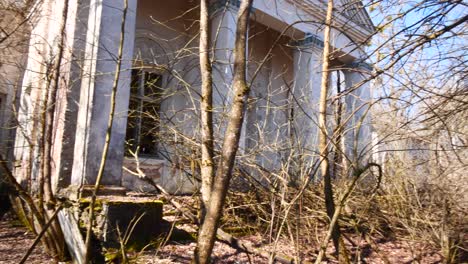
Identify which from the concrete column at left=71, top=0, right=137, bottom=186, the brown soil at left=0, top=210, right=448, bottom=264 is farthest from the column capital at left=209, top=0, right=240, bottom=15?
the brown soil at left=0, top=210, right=448, bottom=264

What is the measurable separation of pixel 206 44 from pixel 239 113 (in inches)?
57.4

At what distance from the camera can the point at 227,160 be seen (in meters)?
3.09

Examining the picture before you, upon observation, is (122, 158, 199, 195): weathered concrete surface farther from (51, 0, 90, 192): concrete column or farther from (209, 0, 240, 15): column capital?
(209, 0, 240, 15): column capital

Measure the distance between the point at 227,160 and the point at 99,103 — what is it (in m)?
3.02

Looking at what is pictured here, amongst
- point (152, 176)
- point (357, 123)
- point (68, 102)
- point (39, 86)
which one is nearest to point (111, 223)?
point (68, 102)

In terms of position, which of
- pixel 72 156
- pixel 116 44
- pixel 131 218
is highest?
pixel 116 44

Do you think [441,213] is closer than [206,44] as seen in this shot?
No

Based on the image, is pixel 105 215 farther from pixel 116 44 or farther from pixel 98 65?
pixel 116 44

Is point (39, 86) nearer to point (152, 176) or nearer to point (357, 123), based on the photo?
point (152, 176)

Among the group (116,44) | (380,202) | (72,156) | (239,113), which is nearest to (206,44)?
(239,113)

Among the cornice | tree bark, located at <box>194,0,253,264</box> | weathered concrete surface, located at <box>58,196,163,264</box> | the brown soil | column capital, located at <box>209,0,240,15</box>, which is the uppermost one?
column capital, located at <box>209,0,240,15</box>

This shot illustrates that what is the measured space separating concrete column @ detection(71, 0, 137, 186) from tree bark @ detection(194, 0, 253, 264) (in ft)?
8.23

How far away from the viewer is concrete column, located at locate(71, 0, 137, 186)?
5258 millimetres

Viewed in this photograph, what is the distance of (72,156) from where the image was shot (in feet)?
18.7
